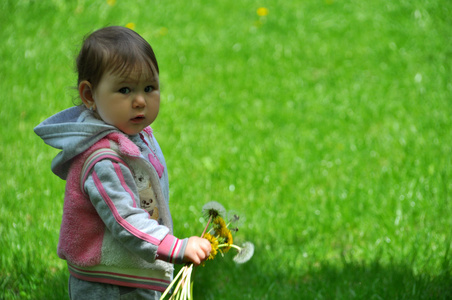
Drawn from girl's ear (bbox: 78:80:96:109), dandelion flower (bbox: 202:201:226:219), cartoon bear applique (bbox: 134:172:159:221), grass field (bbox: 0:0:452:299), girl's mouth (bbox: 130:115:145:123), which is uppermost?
girl's ear (bbox: 78:80:96:109)

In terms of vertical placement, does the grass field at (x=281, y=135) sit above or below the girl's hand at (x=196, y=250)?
below

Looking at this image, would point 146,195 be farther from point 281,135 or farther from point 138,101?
point 281,135

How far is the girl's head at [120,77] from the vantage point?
2.00 m

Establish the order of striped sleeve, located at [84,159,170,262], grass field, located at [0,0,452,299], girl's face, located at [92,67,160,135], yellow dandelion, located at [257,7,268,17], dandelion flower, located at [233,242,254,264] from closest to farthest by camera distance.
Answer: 1. striped sleeve, located at [84,159,170,262]
2. girl's face, located at [92,67,160,135]
3. dandelion flower, located at [233,242,254,264]
4. grass field, located at [0,0,452,299]
5. yellow dandelion, located at [257,7,268,17]

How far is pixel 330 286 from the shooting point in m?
3.19

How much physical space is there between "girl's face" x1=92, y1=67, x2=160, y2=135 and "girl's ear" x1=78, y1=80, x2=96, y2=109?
43mm

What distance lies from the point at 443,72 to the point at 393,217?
8.81 feet

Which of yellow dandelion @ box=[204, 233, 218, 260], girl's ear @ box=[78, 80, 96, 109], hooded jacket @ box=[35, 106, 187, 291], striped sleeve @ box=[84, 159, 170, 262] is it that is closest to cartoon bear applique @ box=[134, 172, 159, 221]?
hooded jacket @ box=[35, 106, 187, 291]

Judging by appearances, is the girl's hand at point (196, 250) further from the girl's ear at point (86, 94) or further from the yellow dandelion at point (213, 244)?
the girl's ear at point (86, 94)

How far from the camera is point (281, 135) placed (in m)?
5.04

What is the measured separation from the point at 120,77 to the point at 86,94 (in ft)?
0.69

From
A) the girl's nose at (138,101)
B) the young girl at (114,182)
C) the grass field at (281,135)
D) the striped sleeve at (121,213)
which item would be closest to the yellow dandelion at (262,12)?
the grass field at (281,135)

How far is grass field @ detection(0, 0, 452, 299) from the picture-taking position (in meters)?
3.33

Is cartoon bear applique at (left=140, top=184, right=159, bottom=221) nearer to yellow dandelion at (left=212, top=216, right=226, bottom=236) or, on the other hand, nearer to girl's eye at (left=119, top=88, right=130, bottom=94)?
yellow dandelion at (left=212, top=216, right=226, bottom=236)
